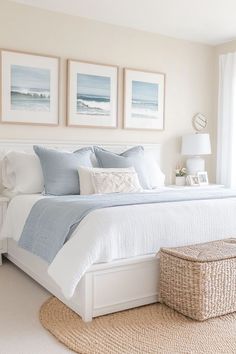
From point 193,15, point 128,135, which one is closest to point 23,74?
point 128,135

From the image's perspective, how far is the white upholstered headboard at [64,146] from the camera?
397cm

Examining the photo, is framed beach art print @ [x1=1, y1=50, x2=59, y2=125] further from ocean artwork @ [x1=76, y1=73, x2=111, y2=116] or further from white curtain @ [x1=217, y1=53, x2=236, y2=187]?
white curtain @ [x1=217, y1=53, x2=236, y2=187]

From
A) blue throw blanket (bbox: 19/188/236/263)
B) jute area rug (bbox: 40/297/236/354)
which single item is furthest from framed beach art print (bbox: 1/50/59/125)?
jute area rug (bbox: 40/297/236/354)

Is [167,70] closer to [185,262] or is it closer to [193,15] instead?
[193,15]

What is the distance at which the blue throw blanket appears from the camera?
105 inches

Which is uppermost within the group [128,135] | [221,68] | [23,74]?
[221,68]

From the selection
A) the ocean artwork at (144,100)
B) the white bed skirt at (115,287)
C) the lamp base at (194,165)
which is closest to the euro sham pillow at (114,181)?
the white bed skirt at (115,287)

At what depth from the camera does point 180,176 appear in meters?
5.11

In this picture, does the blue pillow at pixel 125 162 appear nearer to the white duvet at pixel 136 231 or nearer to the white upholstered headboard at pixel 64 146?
the white upholstered headboard at pixel 64 146

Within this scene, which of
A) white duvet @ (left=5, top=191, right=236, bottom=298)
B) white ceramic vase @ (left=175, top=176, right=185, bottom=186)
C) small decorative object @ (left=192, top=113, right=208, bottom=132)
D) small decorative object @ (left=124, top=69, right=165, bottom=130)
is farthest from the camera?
small decorative object @ (left=192, top=113, right=208, bottom=132)

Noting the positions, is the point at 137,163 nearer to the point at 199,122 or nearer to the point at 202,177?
the point at 202,177

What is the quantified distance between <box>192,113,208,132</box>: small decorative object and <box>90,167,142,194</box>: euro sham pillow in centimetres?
188

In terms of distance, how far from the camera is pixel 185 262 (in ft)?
8.16

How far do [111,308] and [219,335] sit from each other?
65 cm
